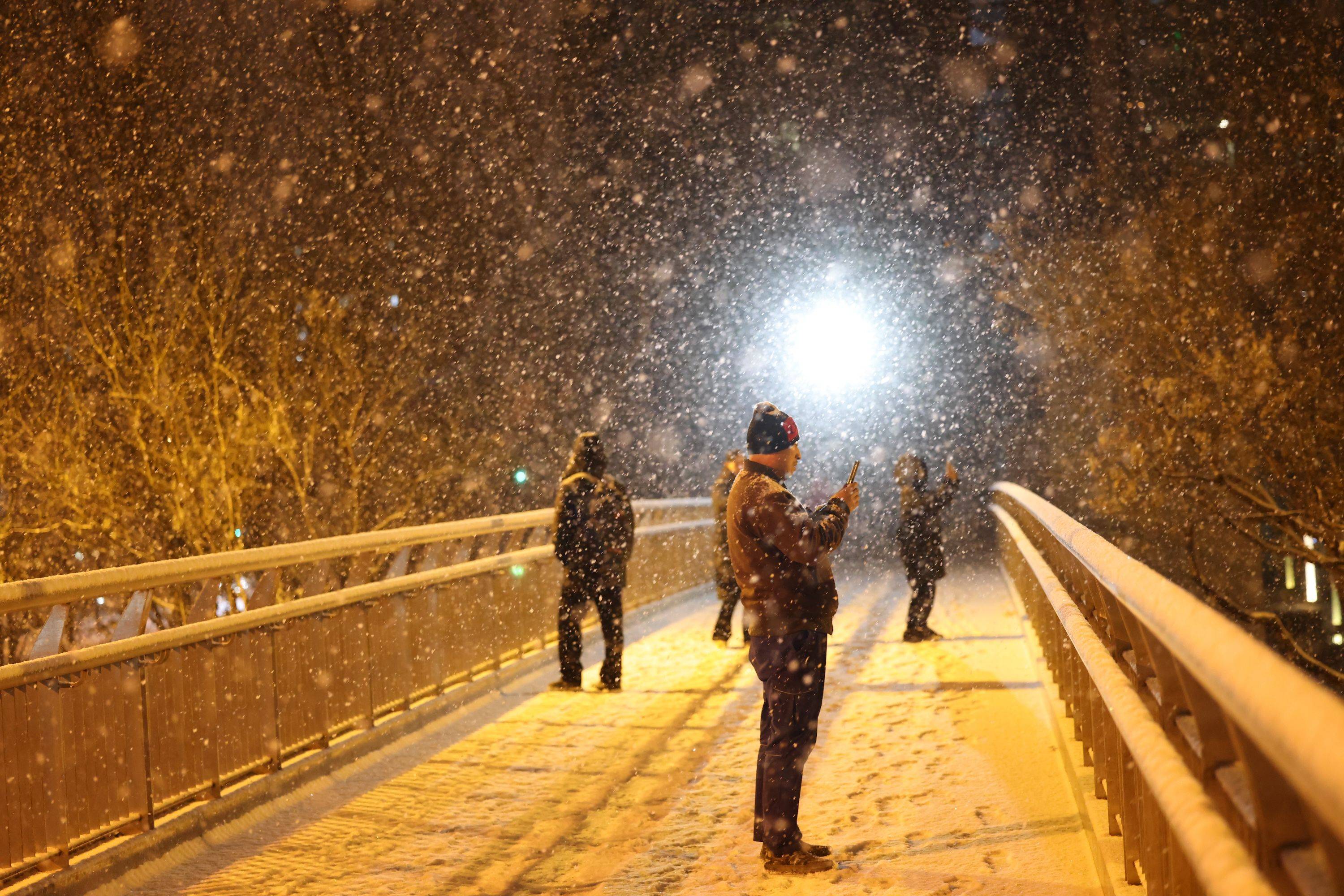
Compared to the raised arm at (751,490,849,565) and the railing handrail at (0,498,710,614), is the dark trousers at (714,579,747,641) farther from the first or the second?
the raised arm at (751,490,849,565)

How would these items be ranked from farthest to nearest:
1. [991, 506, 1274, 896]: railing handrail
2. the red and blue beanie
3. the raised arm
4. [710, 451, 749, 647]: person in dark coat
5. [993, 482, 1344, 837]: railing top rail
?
[710, 451, 749, 647]: person in dark coat → the red and blue beanie → the raised arm → [991, 506, 1274, 896]: railing handrail → [993, 482, 1344, 837]: railing top rail

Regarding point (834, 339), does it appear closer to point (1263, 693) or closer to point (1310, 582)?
point (1310, 582)

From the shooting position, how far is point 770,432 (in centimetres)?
530

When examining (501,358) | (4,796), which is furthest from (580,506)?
(501,358)

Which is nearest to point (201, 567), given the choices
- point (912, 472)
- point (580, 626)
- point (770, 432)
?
point (770, 432)

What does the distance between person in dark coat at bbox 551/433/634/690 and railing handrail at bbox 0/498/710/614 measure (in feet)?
2.58

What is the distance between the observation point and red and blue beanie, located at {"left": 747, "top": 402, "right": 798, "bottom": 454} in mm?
5301

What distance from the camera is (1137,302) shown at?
64.2ft

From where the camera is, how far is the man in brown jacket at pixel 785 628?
16.5 feet

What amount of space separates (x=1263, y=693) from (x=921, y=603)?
10196mm

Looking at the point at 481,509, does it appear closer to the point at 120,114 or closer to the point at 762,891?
the point at 120,114

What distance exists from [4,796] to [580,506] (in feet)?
17.1

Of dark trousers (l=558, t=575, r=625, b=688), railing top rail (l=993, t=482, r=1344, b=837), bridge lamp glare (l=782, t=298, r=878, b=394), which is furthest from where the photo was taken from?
bridge lamp glare (l=782, t=298, r=878, b=394)

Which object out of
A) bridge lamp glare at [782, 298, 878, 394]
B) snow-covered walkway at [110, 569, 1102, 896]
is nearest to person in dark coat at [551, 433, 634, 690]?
snow-covered walkway at [110, 569, 1102, 896]
